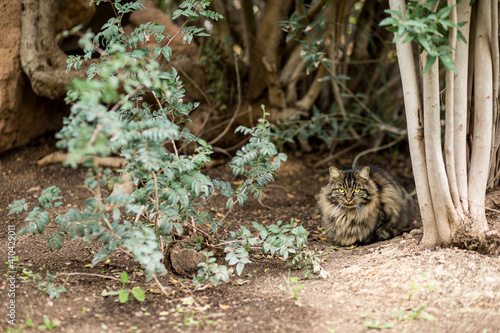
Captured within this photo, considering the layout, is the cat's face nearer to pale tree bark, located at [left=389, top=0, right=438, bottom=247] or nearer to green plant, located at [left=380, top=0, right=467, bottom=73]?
pale tree bark, located at [left=389, top=0, right=438, bottom=247]

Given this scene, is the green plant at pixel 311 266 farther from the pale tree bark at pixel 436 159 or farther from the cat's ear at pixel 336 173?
the cat's ear at pixel 336 173

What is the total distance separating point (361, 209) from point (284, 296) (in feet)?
4.75

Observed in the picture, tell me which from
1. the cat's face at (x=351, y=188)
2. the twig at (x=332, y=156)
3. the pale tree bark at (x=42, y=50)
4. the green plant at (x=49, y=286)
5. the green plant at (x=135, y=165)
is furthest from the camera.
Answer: the twig at (x=332, y=156)

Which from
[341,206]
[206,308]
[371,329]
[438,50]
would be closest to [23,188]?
[206,308]

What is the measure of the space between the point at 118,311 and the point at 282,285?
3.52 ft

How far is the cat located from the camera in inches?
158

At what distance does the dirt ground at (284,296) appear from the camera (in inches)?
99.4

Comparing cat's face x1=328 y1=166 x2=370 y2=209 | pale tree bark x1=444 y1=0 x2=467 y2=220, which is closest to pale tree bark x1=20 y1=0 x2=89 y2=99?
cat's face x1=328 y1=166 x2=370 y2=209

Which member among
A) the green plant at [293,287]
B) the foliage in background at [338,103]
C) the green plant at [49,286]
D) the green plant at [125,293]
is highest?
the foliage in background at [338,103]

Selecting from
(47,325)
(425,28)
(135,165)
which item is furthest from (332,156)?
(47,325)

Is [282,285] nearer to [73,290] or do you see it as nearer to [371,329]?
[371,329]

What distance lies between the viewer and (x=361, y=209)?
13.3 ft

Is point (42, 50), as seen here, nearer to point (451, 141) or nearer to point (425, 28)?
point (425, 28)

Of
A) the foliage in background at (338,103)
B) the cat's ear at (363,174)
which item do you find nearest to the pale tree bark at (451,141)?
the cat's ear at (363,174)
